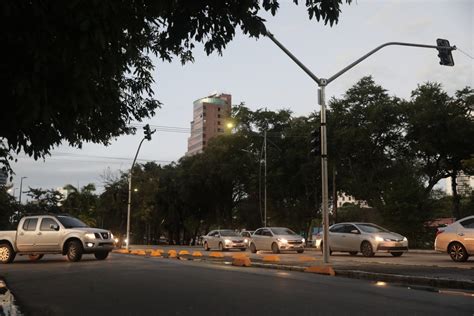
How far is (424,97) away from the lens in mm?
39938

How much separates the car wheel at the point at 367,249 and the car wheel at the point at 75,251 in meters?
11.4

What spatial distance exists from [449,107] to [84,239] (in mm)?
29423

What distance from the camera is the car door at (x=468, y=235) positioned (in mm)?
17203

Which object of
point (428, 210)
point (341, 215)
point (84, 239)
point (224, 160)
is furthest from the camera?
point (341, 215)

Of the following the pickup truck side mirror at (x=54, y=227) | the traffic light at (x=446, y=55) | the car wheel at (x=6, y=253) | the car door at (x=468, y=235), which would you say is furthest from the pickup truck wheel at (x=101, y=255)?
the traffic light at (x=446, y=55)

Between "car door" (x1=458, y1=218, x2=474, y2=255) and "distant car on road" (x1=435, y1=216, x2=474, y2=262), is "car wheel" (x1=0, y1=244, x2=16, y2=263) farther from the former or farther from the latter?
"car door" (x1=458, y1=218, x2=474, y2=255)

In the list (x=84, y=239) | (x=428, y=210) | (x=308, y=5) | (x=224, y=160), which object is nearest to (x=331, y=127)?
(x=428, y=210)

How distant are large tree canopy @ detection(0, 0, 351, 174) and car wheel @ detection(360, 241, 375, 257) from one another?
16378 mm

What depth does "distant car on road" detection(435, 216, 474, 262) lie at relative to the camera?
17.3m

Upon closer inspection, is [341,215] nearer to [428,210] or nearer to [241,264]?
[428,210]

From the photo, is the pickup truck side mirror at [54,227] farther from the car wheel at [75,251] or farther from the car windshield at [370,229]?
the car windshield at [370,229]

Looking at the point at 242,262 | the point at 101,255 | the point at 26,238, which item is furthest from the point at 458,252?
the point at 26,238

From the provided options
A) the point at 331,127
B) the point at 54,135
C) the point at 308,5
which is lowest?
the point at 54,135

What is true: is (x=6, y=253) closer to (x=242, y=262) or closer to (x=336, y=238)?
(x=242, y=262)
